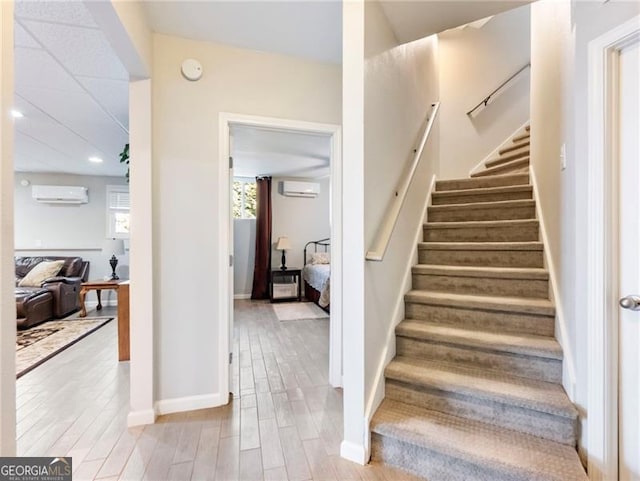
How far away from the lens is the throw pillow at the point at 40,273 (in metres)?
4.86

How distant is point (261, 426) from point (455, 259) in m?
1.86

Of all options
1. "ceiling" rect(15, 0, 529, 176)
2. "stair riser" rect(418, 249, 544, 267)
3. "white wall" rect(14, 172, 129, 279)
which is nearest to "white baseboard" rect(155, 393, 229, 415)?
"stair riser" rect(418, 249, 544, 267)

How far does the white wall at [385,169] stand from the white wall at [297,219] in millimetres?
3900

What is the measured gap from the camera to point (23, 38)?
1.93 meters

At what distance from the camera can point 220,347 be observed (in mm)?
2201

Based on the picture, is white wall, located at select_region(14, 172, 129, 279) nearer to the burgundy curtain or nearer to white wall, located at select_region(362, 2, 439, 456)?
the burgundy curtain

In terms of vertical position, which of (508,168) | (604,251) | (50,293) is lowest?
(50,293)

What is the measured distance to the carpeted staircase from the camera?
1.45m

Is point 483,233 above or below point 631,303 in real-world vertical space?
above

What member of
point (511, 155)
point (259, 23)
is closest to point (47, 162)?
point (259, 23)

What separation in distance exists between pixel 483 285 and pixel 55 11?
10.1ft

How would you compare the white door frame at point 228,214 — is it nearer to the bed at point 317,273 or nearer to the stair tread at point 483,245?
the stair tread at point 483,245

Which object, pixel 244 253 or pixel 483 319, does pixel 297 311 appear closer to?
pixel 244 253

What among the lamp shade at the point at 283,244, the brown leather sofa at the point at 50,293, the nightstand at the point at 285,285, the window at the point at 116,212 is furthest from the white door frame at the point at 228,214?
the window at the point at 116,212
